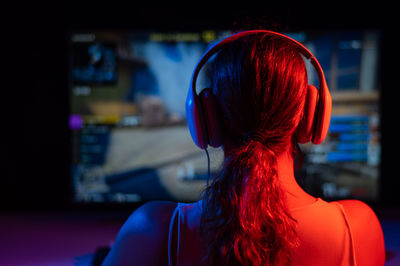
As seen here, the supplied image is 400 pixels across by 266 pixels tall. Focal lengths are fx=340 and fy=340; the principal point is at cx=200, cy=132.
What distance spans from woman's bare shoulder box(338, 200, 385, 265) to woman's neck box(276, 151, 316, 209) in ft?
0.23

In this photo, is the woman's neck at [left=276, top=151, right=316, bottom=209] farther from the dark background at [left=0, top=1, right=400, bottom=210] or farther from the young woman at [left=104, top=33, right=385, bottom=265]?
the dark background at [left=0, top=1, right=400, bottom=210]

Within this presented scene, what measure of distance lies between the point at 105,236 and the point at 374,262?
111 centimetres

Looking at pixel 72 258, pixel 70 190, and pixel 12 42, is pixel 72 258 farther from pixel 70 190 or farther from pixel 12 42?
pixel 12 42

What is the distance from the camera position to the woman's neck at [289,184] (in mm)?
518

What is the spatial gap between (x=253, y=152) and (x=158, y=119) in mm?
1166

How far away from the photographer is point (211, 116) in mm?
512

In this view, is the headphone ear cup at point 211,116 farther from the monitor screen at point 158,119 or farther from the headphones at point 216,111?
the monitor screen at point 158,119

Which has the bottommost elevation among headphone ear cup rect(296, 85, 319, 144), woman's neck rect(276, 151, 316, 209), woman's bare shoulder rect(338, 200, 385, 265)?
woman's bare shoulder rect(338, 200, 385, 265)

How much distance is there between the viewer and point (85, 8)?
73.6 inches

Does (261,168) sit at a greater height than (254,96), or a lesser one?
lesser

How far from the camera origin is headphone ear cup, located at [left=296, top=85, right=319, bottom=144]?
538 millimetres

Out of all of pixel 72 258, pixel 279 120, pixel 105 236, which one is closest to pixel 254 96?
pixel 279 120

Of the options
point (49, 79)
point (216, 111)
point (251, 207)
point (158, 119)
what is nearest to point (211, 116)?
point (216, 111)

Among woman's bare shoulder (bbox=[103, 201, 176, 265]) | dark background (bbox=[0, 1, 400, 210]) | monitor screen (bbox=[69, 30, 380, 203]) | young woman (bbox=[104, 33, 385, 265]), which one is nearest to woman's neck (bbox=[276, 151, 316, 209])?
young woman (bbox=[104, 33, 385, 265])
